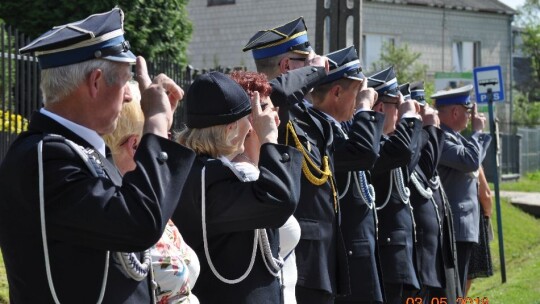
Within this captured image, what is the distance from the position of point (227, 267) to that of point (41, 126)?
45.1 inches

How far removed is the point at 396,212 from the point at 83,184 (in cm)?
379

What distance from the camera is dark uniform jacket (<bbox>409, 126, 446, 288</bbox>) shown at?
273 inches

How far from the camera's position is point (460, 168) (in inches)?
333

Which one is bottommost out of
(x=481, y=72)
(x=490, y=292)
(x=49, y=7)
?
(x=490, y=292)

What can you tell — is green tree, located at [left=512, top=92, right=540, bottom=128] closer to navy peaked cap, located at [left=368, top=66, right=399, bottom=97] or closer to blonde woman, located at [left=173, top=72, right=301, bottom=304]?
navy peaked cap, located at [left=368, top=66, right=399, bottom=97]

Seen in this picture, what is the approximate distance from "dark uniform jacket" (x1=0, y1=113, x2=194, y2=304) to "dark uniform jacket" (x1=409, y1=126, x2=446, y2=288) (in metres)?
4.10

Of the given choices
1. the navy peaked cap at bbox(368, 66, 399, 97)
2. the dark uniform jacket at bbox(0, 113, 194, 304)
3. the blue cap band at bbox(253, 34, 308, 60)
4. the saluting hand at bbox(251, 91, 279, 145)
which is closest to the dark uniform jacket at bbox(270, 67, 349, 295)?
the blue cap band at bbox(253, 34, 308, 60)

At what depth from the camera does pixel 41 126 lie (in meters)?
2.98

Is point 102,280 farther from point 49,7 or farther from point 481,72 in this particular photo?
point 49,7

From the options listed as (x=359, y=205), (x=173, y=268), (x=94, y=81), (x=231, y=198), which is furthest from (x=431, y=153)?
(x=94, y=81)

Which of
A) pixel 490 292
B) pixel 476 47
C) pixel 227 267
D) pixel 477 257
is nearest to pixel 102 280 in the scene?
pixel 227 267

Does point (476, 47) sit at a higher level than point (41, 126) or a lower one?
higher

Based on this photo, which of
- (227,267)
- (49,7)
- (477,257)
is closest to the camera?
(227,267)

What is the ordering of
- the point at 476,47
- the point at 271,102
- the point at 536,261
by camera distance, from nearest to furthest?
the point at 271,102, the point at 536,261, the point at 476,47
